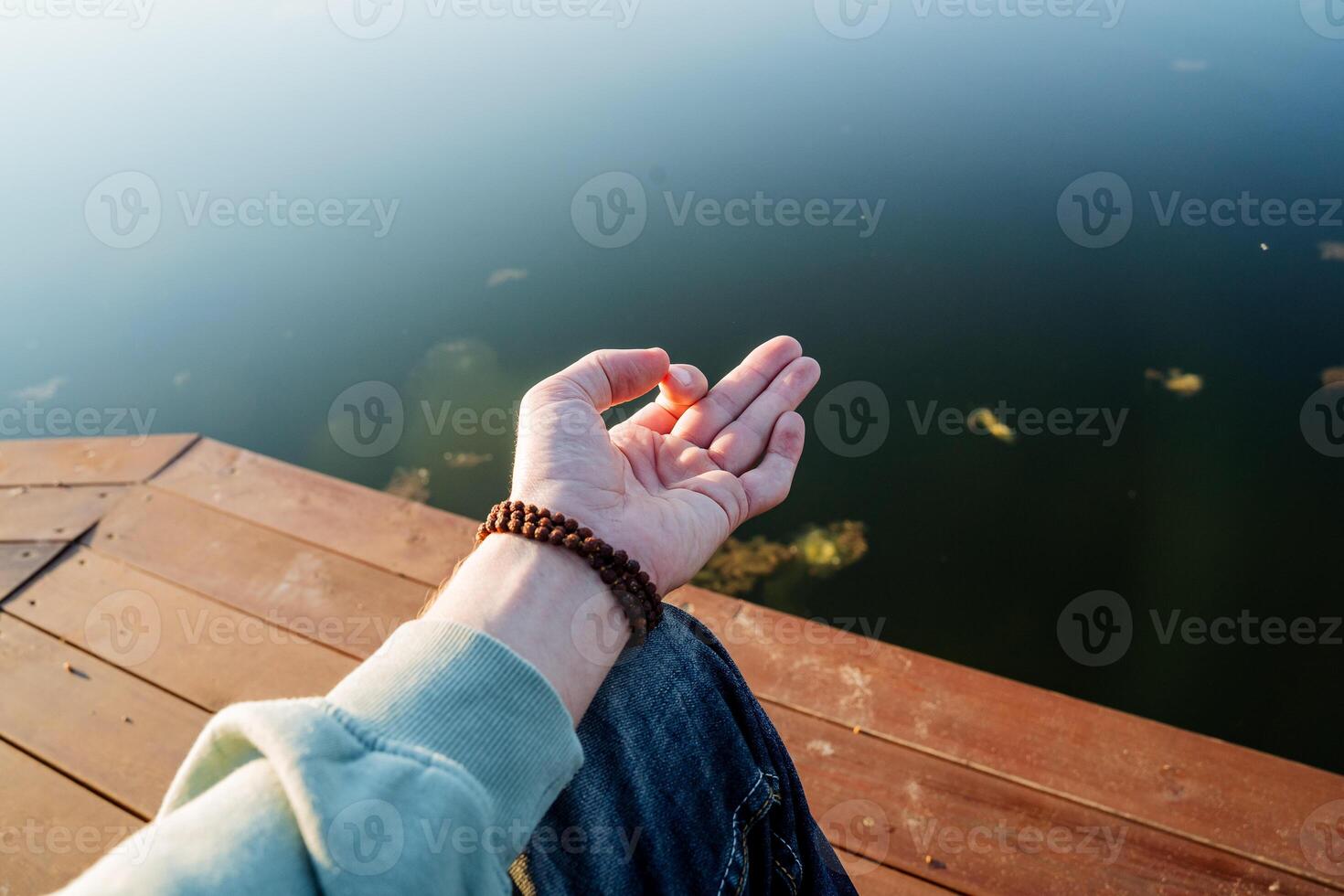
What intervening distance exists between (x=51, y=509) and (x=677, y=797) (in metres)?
2.00

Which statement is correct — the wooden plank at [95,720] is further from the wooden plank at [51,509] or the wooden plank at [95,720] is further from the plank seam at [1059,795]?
the plank seam at [1059,795]

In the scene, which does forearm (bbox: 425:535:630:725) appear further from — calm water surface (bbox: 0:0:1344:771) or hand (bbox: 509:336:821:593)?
calm water surface (bbox: 0:0:1344:771)

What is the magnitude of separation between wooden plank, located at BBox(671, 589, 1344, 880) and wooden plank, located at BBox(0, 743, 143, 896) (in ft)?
3.60

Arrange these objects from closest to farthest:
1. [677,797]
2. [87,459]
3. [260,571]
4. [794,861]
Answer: [677,797], [794,861], [260,571], [87,459]

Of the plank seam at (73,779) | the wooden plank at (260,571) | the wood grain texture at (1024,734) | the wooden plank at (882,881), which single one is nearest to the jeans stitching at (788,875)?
the wooden plank at (882,881)

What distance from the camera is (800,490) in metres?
2.35

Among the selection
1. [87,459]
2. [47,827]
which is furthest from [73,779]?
[87,459]

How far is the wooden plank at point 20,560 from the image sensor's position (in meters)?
1.79

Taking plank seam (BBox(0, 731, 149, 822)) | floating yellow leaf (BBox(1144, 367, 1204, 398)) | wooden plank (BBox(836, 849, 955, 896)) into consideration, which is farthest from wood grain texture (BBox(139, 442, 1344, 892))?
floating yellow leaf (BBox(1144, 367, 1204, 398))

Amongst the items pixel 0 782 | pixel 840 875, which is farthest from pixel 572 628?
pixel 0 782

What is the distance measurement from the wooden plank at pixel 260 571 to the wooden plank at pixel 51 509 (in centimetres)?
5

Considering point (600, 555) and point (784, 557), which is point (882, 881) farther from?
point (784, 557)

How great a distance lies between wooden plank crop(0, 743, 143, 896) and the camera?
1230 millimetres

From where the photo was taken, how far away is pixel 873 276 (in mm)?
2826
